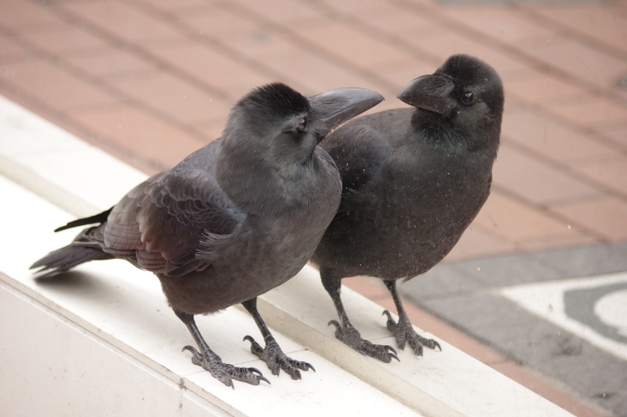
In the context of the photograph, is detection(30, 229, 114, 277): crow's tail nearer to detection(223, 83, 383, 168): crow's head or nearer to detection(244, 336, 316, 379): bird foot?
detection(244, 336, 316, 379): bird foot

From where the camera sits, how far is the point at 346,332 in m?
2.93

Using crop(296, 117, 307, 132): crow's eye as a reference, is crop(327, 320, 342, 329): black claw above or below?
below

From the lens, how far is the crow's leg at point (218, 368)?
8.71 ft

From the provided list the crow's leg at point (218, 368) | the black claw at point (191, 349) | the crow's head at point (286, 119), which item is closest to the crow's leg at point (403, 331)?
the crow's leg at point (218, 368)

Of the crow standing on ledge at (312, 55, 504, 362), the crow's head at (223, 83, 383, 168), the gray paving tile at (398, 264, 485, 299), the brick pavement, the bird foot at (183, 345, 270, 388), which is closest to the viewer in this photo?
the crow's head at (223, 83, 383, 168)

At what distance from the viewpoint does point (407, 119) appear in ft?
8.96

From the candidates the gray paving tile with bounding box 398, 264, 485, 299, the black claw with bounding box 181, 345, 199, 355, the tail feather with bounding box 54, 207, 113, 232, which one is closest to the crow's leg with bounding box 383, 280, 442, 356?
the gray paving tile with bounding box 398, 264, 485, 299

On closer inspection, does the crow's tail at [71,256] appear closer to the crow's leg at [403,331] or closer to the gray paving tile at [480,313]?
the crow's leg at [403,331]

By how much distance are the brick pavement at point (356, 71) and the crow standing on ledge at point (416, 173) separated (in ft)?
0.69

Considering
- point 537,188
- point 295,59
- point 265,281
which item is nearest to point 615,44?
point 537,188

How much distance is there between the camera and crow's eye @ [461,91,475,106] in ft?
8.29

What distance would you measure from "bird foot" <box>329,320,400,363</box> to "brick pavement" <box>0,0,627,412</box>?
15.8 inches

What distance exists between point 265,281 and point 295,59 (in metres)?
2.16

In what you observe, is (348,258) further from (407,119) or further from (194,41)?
(194,41)
